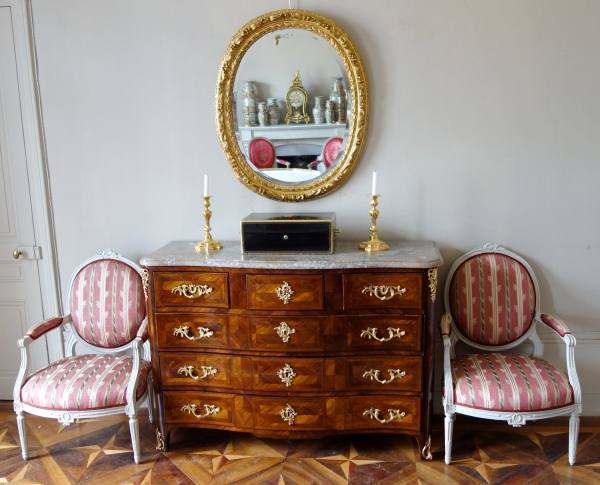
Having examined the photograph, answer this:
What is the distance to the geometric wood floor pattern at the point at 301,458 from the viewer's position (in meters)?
2.38

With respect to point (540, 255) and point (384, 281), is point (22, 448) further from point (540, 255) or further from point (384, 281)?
point (540, 255)

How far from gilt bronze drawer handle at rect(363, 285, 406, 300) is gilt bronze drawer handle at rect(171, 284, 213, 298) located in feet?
2.42

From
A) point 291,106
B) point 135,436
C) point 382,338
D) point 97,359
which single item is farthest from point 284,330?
point 291,106

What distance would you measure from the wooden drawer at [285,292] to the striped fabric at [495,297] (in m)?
0.82

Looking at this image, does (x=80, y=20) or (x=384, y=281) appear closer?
(x=384, y=281)

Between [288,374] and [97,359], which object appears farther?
[97,359]

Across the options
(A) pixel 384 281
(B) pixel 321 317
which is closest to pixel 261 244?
(B) pixel 321 317

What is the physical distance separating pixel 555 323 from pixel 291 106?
1709 mm

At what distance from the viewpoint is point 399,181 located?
8.92 feet

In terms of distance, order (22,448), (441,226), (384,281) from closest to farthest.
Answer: (384,281), (22,448), (441,226)

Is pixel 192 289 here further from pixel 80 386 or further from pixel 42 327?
pixel 42 327

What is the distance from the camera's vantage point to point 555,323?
8.23 feet

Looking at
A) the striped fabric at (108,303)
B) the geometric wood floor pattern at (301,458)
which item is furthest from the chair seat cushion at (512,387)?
the striped fabric at (108,303)

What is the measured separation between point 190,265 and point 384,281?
2.95ft
